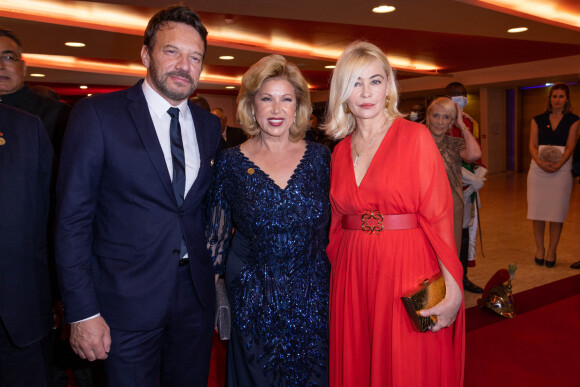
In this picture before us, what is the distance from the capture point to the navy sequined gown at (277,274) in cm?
210

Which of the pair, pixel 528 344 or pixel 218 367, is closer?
pixel 218 367

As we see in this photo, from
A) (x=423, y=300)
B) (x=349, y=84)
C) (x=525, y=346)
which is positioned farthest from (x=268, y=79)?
(x=525, y=346)

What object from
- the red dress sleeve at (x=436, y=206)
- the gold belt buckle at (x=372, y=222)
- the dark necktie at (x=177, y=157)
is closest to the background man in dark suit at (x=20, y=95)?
the dark necktie at (x=177, y=157)

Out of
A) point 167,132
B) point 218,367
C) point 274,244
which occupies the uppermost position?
point 167,132

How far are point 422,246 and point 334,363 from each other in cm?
68

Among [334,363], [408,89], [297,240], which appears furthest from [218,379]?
[408,89]

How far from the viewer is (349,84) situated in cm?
198

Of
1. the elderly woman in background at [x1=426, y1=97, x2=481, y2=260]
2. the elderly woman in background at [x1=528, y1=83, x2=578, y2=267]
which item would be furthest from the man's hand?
the elderly woman in background at [x1=528, y1=83, x2=578, y2=267]

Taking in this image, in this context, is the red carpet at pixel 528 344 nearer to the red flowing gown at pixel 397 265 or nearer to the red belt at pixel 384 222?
the red flowing gown at pixel 397 265

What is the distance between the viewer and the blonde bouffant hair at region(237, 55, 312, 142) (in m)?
2.19

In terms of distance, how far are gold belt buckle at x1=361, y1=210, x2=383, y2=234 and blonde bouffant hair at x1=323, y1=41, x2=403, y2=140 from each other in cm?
45

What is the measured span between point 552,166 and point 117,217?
16.7 feet

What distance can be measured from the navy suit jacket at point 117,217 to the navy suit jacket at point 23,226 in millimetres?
266

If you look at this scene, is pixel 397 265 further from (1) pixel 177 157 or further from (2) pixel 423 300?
(1) pixel 177 157
